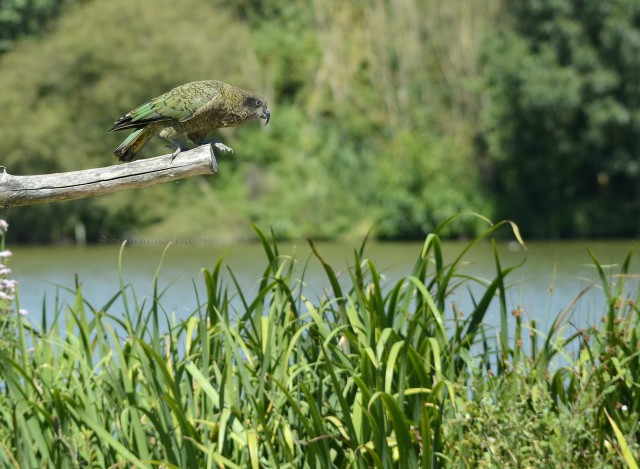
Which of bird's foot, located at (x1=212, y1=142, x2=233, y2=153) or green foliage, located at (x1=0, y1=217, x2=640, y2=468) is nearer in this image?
bird's foot, located at (x1=212, y1=142, x2=233, y2=153)

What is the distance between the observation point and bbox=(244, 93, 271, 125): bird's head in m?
4.25

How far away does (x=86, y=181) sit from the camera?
12.4ft

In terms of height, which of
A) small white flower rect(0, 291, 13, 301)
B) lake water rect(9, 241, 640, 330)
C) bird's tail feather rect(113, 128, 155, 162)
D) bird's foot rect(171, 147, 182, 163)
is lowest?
lake water rect(9, 241, 640, 330)

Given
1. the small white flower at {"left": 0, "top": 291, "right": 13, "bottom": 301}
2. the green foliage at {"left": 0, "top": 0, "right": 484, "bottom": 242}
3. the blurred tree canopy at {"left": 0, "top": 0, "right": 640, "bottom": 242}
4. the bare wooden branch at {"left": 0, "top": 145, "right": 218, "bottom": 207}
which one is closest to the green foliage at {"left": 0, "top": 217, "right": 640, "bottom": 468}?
the small white flower at {"left": 0, "top": 291, "right": 13, "bottom": 301}

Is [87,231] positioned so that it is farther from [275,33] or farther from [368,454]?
[368,454]

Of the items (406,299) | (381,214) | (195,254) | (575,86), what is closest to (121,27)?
(195,254)

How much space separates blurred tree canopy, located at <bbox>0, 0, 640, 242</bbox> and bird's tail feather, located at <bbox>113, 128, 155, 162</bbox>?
74.0ft

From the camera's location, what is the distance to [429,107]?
33.7 metres

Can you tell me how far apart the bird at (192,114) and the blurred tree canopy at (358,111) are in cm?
2238

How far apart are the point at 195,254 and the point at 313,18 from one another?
9119 mm

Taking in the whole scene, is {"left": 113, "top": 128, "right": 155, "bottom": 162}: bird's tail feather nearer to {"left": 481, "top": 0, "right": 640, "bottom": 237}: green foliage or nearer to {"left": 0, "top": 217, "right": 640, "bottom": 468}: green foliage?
{"left": 0, "top": 217, "right": 640, "bottom": 468}: green foliage

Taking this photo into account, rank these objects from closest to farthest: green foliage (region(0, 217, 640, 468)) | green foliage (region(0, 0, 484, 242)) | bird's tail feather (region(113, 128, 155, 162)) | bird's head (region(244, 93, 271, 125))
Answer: bird's tail feather (region(113, 128, 155, 162))
bird's head (region(244, 93, 271, 125))
green foliage (region(0, 217, 640, 468))
green foliage (region(0, 0, 484, 242))

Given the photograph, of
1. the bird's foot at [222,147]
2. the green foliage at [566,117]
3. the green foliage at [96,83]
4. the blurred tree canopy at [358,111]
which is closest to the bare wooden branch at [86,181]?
the bird's foot at [222,147]

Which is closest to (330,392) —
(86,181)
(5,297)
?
(5,297)
